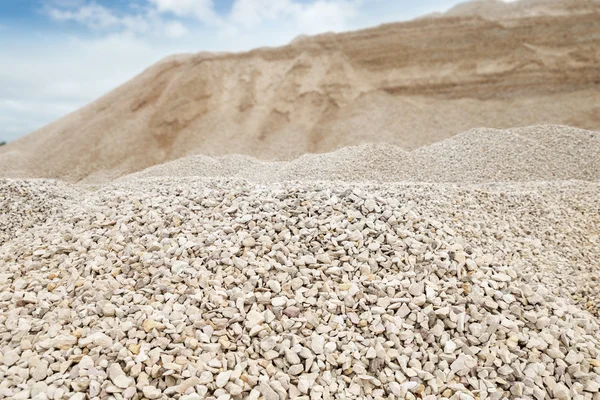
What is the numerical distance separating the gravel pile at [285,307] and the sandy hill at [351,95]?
14.0 meters

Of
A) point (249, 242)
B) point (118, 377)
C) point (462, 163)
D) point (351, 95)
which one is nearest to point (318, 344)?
point (249, 242)

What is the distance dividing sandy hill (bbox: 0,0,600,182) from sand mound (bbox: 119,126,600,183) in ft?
17.0

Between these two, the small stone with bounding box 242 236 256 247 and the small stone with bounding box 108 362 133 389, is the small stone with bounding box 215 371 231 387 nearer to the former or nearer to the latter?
the small stone with bounding box 108 362 133 389

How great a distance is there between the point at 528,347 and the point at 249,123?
18.3 m

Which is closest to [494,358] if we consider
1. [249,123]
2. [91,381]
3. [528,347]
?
[528,347]

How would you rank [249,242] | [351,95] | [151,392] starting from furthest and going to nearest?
1. [351,95]
2. [249,242]
3. [151,392]

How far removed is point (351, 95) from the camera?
2103cm

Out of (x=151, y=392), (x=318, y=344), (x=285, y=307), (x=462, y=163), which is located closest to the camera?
(x=151, y=392)

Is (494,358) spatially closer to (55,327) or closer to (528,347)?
(528,347)

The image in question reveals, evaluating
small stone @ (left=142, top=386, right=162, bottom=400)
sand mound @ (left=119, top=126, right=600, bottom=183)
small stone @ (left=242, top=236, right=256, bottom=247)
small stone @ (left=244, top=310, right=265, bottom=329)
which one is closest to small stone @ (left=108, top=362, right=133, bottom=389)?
small stone @ (left=142, top=386, right=162, bottom=400)

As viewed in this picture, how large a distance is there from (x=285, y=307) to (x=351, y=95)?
18591 millimetres

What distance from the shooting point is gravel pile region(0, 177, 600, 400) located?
10.4 ft

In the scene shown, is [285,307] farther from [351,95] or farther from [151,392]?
[351,95]

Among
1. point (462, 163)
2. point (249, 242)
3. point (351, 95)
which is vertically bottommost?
point (462, 163)
